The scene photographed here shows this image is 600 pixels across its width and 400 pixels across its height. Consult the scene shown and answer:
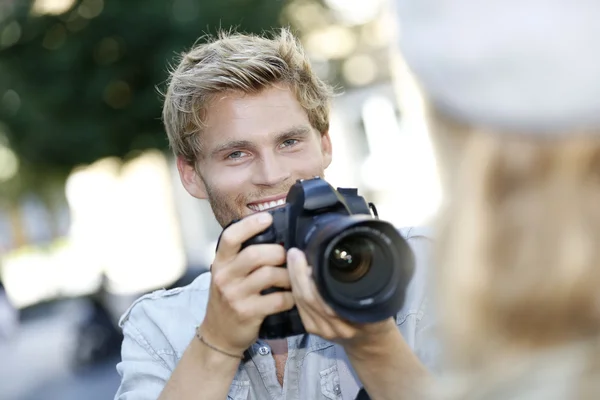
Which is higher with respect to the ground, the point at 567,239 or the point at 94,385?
the point at 567,239

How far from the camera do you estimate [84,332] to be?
8.57 m

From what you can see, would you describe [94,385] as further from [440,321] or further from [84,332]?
[440,321]

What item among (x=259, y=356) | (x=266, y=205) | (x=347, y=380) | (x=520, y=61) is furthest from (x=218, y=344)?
(x=520, y=61)

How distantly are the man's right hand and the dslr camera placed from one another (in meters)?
0.03

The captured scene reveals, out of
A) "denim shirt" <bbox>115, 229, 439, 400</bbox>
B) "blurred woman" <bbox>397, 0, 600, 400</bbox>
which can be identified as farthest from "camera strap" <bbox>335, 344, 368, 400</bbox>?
"blurred woman" <bbox>397, 0, 600, 400</bbox>

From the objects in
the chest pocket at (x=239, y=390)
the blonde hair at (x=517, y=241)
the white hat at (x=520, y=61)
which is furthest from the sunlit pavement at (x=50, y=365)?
the white hat at (x=520, y=61)

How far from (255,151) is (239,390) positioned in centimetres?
69

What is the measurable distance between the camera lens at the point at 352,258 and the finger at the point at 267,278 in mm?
171

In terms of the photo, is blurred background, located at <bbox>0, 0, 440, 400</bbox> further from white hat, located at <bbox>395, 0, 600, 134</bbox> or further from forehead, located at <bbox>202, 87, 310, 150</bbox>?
white hat, located at <bbox>395, 0, 600, 134</bbox>

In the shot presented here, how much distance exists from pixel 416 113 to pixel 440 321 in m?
0.28

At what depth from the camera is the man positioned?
6.25 feet

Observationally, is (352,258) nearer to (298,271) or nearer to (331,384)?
(298,271)

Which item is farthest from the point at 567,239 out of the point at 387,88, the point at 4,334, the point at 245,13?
the point at 387,88

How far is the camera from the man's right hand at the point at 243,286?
6.54 ft
